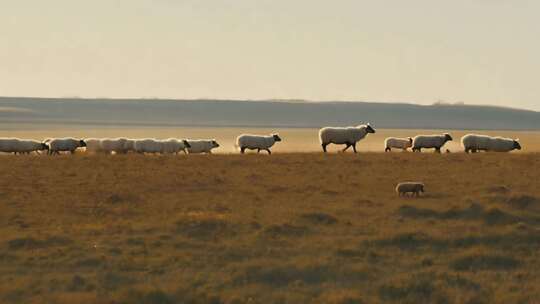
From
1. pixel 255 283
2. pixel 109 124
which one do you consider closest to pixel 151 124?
pixel 109 124

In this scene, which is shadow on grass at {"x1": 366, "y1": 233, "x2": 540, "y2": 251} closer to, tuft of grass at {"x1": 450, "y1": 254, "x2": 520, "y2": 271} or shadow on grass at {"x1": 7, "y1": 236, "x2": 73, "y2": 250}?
tuft of grass at {"x1": 450, "y1": 254, "x2": 520, "y2": 271}

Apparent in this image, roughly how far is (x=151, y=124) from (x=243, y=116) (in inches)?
962

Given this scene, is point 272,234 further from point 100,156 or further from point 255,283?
point 100,156

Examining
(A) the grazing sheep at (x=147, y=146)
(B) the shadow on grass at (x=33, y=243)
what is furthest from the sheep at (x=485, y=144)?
(B) the shadow on grass at (x=33, y=243)

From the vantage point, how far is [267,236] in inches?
709

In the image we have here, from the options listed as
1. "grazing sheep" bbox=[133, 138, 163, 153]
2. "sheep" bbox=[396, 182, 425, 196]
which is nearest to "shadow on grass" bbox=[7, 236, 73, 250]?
"sheep" bbox=[396, 182, 425, 196]

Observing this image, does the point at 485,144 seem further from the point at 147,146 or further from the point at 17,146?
the point at 17,146

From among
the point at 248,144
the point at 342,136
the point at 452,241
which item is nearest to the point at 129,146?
the point at 248,144

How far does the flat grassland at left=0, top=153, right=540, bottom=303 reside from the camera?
14.4m

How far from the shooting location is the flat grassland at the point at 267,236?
14.4 metres

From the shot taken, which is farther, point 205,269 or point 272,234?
point 272,234

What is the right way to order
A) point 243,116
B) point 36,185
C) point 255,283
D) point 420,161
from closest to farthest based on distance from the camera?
point 255,283, point 36,185, point 420,161, point 243,116

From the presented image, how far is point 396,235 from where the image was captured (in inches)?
704

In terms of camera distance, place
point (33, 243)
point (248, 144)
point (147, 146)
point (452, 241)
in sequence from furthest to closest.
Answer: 1. point (248, 144)
2. point (147, 146)
3. point (452, 241)
4. point (33, 243)
